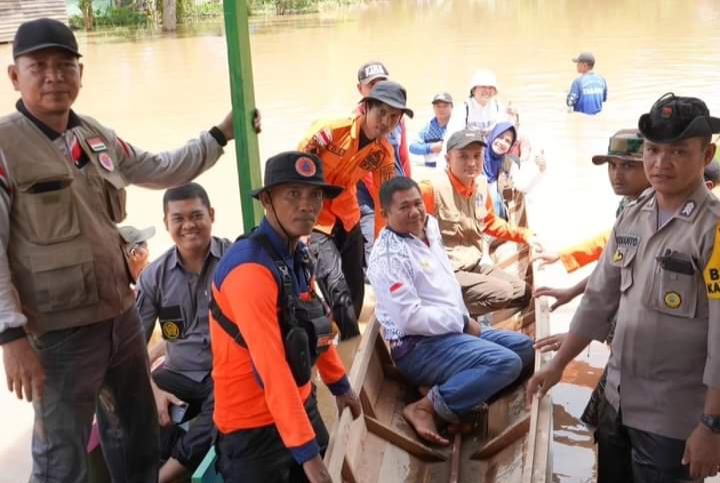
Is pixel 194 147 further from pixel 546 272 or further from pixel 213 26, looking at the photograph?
pixel 213 26

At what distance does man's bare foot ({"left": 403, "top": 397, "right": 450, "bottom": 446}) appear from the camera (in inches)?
137

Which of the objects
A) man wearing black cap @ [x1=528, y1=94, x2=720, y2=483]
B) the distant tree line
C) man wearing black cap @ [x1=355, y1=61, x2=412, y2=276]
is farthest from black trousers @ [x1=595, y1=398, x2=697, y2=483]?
the distant tree line

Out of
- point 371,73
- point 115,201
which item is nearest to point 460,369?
point 115,201

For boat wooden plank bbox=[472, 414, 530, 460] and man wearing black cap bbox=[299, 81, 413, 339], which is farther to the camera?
man wearing black cap bbox=[299, 81, 413, 339]

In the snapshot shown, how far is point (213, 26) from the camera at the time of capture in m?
29.9

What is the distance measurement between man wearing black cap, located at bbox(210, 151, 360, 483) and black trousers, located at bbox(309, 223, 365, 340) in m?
2.07

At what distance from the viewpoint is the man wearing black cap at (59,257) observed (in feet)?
7.56

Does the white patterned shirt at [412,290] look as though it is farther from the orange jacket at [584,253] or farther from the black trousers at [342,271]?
the black trousers at [342,271]

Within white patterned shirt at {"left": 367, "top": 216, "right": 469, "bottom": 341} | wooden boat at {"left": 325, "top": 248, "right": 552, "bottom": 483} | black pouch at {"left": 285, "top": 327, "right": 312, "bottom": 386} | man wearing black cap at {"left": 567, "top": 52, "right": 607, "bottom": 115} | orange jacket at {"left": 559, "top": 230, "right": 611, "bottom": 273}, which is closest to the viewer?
black pouch at {"left": 285, "top": 327, "right": 312, "bottom": 386}

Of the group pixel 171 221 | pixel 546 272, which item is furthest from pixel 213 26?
→ pixel 171 221

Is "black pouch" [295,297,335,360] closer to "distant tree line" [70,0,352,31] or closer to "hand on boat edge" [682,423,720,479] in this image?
"hand on boat edge" [682,423,720,479]

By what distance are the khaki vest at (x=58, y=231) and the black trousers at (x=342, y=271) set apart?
2058 millimetres

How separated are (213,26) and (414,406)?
28.8 metres

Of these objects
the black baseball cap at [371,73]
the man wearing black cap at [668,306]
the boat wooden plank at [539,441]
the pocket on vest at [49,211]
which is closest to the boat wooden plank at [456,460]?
the boat wooden plank at [539,441]
